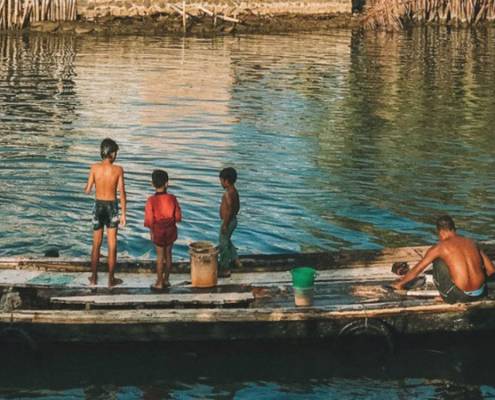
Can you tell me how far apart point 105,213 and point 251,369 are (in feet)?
9.31

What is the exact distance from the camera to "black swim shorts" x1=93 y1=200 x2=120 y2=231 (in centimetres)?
1354

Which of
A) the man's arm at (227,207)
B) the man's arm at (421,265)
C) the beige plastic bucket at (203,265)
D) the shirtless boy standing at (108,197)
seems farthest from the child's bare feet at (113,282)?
the man's arm at (421,265)

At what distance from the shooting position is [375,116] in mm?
31031

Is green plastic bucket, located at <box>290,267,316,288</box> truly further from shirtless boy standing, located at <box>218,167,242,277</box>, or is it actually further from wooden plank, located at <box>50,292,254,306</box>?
shirtless boy standing, located at <box>218,167,242,277</box>

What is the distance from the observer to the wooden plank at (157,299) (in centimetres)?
1314

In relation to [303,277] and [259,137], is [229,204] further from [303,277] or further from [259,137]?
[259,137]

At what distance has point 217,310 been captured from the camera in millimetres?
12781

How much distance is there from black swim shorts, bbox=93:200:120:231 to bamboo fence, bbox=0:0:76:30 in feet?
122

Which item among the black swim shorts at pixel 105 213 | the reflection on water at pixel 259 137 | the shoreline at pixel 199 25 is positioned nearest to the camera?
the black swim shorts at pixel 105 213

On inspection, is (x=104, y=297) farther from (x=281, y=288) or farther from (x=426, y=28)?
(x=426, y=28)

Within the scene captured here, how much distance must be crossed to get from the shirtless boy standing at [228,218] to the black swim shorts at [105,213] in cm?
146

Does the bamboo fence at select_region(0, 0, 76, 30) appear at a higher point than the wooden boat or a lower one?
higher

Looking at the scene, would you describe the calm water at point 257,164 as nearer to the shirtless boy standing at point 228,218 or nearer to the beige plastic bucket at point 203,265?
the beige plastic bucket at point 203,265

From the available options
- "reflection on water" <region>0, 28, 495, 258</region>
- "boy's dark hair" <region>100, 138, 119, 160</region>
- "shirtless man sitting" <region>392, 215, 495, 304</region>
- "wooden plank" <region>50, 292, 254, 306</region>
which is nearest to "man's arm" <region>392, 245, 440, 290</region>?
"shirtless man sitting" <region>392, 215, 495, 304</region>
